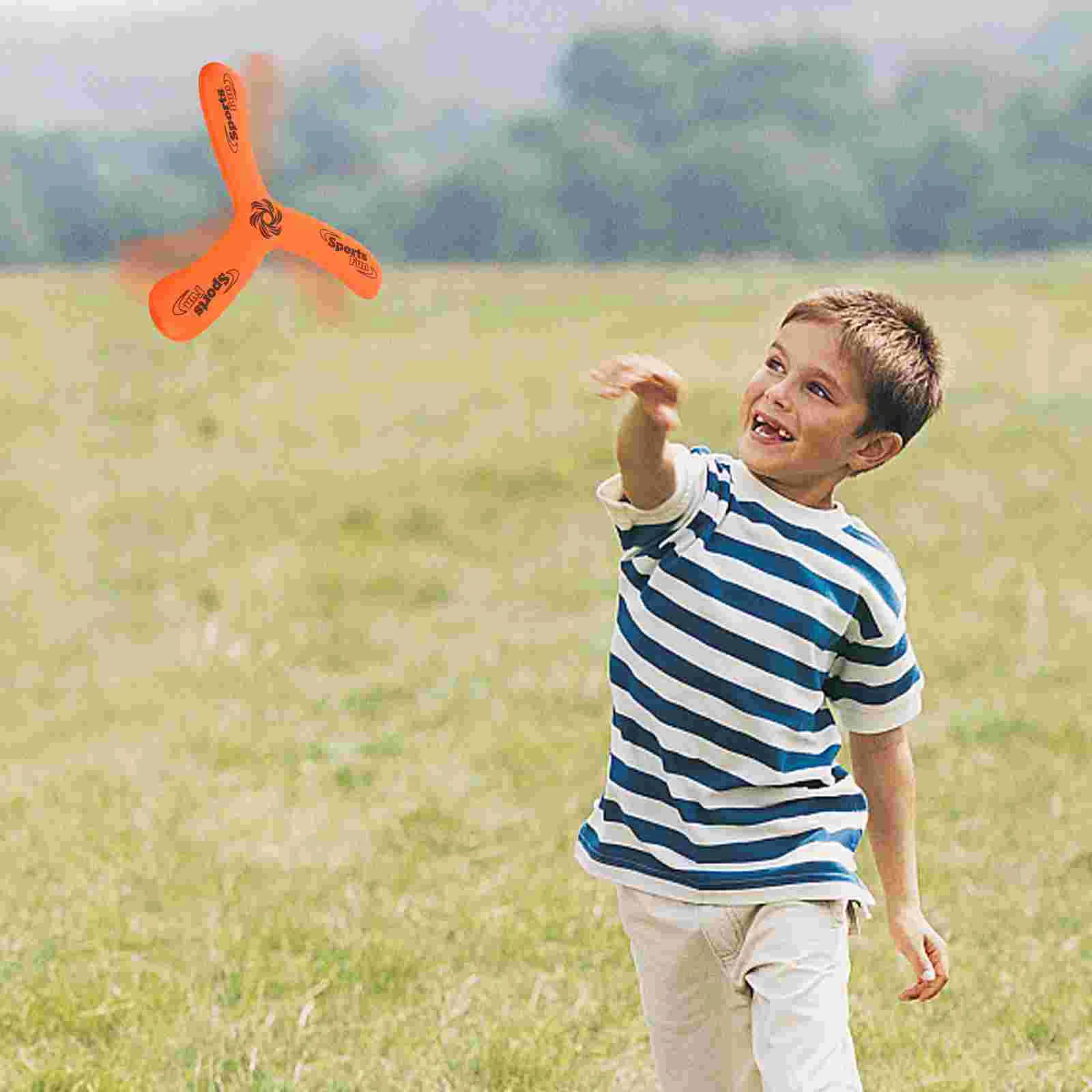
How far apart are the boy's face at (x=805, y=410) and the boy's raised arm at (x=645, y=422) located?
0.14m

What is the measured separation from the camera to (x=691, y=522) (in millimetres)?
2506

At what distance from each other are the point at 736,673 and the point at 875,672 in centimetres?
24

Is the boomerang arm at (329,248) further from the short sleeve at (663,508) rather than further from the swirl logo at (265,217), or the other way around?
the short sleeve at (663,508)

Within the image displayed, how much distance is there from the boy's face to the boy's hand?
2.25ft

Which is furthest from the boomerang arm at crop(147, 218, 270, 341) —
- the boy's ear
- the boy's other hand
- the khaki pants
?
the khaki pants

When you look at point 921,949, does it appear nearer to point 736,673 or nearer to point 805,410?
point 736,673

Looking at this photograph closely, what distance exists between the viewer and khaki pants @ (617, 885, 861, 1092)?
249cm

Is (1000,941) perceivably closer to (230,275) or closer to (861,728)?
(861,728)

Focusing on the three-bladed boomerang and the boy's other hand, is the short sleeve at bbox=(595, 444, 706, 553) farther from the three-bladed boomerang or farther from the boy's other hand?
the three-bladed boomerang

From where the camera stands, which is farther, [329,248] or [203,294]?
[329,248]

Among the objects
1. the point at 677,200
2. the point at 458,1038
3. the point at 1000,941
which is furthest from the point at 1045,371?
the point at 677,200

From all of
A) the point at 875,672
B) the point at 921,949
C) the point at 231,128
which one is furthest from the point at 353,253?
the point at 921,949

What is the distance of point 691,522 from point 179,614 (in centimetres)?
698

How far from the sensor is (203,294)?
242 centimetres
